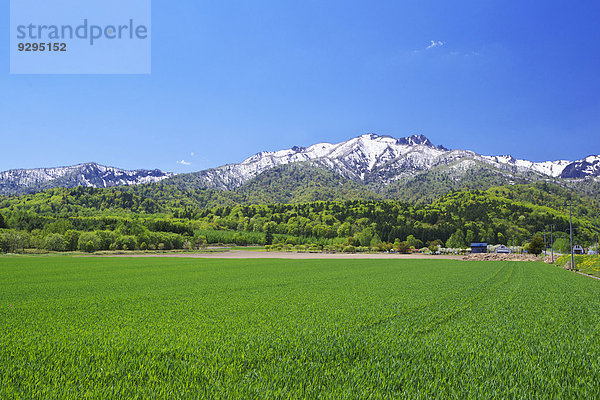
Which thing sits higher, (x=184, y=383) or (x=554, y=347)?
(x=184, y=383)

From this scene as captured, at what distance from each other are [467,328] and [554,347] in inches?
111

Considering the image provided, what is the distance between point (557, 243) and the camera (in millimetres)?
159375

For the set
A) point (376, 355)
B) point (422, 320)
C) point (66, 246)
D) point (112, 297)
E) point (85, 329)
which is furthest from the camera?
point (66, 246)

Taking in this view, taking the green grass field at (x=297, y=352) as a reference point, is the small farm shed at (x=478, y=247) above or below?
below

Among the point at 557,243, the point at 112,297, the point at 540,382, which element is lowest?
the point at 557,243

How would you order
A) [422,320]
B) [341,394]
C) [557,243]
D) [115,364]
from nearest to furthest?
[341,394]
[115,364]
[422,320]
[557,243]

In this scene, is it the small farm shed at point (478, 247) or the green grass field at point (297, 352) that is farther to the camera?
the small farm shed at point (478, 247)

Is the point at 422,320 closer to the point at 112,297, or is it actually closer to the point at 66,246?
the point at 112,297

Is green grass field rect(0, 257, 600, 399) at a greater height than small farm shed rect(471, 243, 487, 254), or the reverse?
green grass field rect(0, 257, 600, 399)

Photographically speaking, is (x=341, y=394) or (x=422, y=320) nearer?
(x=341, y=394)

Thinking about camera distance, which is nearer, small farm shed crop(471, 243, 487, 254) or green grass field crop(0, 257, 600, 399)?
green grass field crop(0, 257, 600, 399)

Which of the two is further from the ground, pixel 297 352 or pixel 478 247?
pixel 297 352

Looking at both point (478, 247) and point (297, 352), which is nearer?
point (297, 352)

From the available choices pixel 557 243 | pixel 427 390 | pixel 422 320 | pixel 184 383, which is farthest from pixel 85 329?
pixel 557 243
